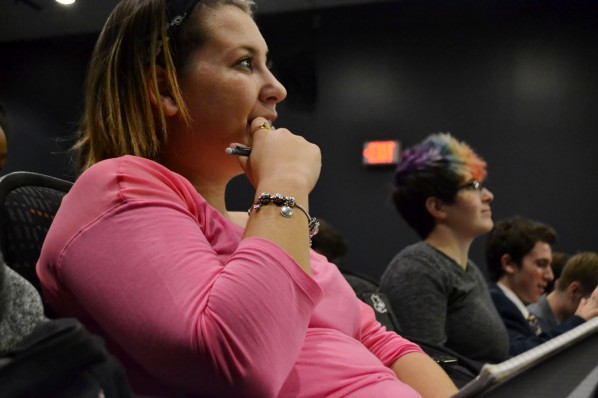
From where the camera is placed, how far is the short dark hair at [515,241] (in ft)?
9.03

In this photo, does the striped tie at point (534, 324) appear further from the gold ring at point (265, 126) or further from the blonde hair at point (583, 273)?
the gold ring at point (265, 126)

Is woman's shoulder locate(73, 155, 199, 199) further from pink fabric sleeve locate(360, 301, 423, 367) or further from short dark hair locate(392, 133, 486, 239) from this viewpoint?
short dark hair locate(392, 133, 486, 239)

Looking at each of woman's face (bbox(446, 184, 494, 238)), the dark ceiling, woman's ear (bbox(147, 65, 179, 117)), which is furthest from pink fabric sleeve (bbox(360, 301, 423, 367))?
the dark ceiling

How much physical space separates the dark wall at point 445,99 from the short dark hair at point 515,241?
1.25m

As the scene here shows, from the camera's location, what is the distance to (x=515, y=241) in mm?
2773

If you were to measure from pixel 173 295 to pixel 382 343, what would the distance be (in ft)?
1.72

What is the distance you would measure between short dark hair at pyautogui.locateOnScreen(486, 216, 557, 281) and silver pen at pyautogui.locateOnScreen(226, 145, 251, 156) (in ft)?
6.93

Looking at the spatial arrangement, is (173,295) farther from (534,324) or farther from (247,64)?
(534,324)

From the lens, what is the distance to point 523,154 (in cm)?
412

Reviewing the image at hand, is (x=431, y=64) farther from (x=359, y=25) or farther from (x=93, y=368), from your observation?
(x=93, y=368)

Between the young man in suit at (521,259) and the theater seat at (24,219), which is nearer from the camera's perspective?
the theater seat at (24,219)

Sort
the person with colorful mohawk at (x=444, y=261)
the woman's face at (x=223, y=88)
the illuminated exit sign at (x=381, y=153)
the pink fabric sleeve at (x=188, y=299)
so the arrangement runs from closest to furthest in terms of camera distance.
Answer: the pink fabric sleeve at (x=188, y=299)
the woman's face at (x=223, y=88)
the person with colorful mohawk at (x=444, y=261)
the illuminated exit sign at (x=381, y=153)

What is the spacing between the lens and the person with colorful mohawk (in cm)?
187

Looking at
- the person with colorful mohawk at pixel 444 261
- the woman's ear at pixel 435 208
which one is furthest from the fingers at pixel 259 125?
the woman's ear at pixel 435 208
